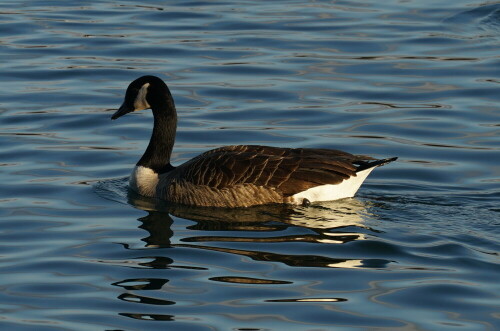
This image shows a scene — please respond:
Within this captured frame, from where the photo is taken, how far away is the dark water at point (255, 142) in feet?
31.8

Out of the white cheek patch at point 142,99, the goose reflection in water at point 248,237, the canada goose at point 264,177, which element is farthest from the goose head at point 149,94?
the goose reflection in water at point 248,237

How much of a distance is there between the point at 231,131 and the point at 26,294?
6.79 m

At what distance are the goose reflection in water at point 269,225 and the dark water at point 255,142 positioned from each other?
3 cm

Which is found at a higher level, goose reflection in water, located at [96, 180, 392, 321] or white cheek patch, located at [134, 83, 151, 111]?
white cheek patch, located at [134, 83, 151, 111]

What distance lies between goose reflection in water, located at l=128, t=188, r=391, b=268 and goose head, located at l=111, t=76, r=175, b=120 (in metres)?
1.18

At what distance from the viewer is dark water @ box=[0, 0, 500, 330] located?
9695 millimetres

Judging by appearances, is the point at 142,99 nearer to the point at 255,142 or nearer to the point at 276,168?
the point at 276,168

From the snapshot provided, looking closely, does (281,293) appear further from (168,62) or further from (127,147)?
(168,62)

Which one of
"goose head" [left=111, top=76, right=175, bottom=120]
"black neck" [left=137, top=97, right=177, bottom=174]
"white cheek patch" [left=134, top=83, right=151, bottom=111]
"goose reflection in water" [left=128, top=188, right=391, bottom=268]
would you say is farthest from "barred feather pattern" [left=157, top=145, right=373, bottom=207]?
"white cheek patch" [left=134, top=83, right=151, bottom=111]

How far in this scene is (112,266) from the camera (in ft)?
35.1

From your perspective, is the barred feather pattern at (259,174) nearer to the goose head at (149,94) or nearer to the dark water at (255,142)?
the dark water at (255,142)

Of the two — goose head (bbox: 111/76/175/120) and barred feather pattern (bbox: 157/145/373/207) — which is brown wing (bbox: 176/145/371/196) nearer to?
barred feather pattern (bbox: 157/145/373/207)

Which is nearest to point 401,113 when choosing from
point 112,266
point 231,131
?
point 231,131

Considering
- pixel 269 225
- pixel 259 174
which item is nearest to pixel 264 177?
pixel 259 174
